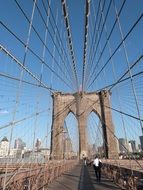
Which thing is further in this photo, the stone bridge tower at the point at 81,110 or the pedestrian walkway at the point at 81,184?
the stone bridge tower at the point at 81,110

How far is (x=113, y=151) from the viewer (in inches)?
1328

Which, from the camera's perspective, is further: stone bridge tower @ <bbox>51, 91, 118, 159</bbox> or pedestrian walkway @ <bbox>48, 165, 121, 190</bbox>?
stone bridge tower @ <bbox>51, 91, 118, 159</bbox>

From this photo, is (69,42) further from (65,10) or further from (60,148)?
(60,148)

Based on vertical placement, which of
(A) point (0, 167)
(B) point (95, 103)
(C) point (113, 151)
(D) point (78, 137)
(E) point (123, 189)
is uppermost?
(B) point (95, 103)

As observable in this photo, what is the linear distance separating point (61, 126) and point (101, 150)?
7.24 m

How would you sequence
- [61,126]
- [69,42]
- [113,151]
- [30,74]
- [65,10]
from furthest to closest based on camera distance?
[61,126], [113,151], [69,42], [65,10], [30,74]

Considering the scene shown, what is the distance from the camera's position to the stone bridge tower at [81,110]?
35.9 metres

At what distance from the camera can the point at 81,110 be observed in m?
39.4

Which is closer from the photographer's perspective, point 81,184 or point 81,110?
point 81,184

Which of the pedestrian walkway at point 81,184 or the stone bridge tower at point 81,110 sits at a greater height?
the stone bridge tower at point 81,110

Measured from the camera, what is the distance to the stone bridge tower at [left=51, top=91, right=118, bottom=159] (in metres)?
35.9

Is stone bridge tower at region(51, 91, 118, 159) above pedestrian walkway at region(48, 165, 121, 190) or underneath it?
above

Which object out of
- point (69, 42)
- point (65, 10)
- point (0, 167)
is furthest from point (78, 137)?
point (65, 10)

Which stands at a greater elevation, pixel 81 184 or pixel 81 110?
pixel 81 110
